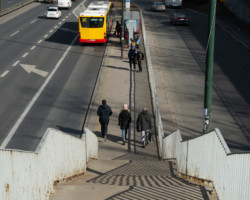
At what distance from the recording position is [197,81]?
2900 centimetres

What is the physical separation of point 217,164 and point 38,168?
319 cm

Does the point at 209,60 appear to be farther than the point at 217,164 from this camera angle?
Yes

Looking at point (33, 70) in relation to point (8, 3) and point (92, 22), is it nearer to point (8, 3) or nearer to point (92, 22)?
point (92, 22)

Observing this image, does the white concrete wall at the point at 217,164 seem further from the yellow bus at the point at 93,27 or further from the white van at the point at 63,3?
the white van at the point at 63,3

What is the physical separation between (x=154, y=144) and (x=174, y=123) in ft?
11.2

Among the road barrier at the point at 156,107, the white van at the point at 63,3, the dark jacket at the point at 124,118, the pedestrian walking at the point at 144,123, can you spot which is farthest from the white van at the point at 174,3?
the pedestrian walking at the point at 144,123

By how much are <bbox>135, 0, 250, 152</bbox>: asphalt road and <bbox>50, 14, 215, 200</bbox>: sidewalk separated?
1.58 meters

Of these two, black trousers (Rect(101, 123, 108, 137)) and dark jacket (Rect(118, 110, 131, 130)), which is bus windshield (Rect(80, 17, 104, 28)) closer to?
black trousers (Rect(101, 123, 108, 137))

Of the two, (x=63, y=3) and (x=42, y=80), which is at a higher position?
(x=42, y=80)

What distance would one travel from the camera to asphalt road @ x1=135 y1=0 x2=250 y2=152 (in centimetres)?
2108

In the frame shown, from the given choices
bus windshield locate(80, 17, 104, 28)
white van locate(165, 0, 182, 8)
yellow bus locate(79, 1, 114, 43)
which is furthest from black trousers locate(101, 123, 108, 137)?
white van locate(165, 0, 182, 8)

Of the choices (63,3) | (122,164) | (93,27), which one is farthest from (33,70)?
(63,3)

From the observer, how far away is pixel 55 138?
9.34 m

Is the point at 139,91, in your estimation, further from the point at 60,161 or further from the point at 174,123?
the point at 60,161
